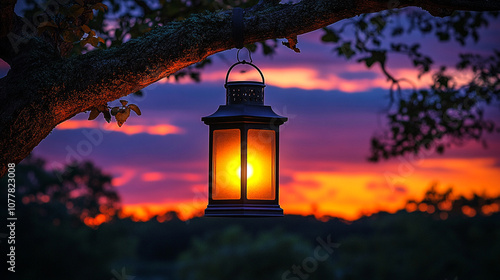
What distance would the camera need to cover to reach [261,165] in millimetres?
3523

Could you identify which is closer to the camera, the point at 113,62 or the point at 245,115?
the point at 113,62

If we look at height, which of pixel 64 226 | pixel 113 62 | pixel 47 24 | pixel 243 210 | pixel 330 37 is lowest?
pixel 243 210

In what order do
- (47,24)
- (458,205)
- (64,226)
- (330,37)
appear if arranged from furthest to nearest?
1. (458,205)
2. (64,226)
3. (330,37)
4. (47,24)

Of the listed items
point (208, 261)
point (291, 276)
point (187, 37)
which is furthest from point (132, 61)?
point (208, 261)

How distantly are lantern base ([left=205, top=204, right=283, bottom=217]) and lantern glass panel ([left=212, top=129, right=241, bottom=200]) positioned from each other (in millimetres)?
60

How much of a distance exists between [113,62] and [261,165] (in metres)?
1.03

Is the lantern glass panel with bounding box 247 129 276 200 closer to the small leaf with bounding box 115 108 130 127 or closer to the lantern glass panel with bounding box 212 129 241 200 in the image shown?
the lantern glass panel with bounding box 212 129 241 200

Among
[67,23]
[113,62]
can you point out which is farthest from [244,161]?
[67,23]

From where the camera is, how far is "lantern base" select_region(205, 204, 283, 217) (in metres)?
3.41

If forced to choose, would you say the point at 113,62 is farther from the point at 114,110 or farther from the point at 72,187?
the point at 72,187

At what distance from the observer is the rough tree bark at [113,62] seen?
3207 mm

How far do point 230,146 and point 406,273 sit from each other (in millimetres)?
25448

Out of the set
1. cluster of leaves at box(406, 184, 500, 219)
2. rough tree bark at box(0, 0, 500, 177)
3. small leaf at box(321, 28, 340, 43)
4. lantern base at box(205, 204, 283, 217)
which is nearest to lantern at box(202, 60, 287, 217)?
lantern base at box(205, 204, 283, 217)

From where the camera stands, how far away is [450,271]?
2677 centimetres
